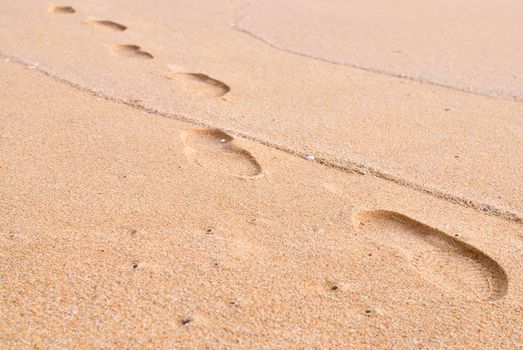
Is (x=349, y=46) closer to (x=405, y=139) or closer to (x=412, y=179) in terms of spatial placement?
(x=405, y=139)

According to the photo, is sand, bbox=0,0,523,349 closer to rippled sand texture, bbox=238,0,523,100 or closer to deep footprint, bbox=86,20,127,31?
rippled sand texture, bbox=238,0,523,100

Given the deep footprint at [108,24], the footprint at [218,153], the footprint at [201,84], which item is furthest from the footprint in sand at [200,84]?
the deep footprint at [108,24]

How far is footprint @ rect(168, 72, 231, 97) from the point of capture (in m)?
3.26

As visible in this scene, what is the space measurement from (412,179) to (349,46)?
182 cm

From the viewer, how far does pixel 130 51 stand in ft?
12.5

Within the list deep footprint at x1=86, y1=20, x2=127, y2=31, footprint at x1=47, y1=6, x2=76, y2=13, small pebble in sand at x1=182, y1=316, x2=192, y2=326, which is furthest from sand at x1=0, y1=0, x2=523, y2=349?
footprint at x1=47, y1=6, x2=76, y2=13

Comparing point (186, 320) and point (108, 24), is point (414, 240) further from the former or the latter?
point (108, 24)

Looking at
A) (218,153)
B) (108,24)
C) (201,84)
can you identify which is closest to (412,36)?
(201,84)

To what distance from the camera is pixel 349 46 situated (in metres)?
4.12

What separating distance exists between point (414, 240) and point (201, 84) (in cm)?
158

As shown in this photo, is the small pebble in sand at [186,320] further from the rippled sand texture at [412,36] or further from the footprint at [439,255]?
the rippled sand texture at [412,36]

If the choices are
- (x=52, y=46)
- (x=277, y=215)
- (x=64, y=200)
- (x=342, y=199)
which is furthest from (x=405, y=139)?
(x=52, y=46)

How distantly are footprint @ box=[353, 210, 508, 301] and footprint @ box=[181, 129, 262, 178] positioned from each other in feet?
1.58

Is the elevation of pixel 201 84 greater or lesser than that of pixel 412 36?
lesser
